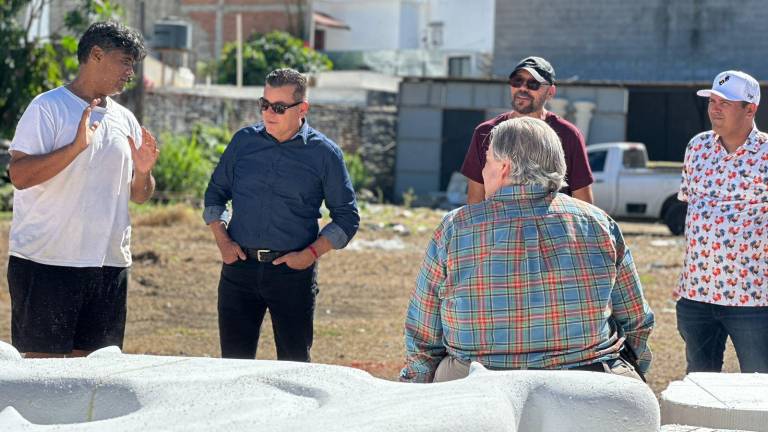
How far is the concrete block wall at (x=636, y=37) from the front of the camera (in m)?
30.0

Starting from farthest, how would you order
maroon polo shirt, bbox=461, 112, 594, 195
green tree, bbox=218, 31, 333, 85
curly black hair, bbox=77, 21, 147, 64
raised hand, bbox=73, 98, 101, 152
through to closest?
green tree, bbox=218, 31, 333, 85, maroon polo shirt, bbox=461, 112, 594, 195, curly black hair, bbox=77, 21, 147, 64, raised hand, bbox=73, 98, 101, 152

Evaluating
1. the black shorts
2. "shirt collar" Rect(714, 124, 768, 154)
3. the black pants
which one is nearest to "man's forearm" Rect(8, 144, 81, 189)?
the black shorts

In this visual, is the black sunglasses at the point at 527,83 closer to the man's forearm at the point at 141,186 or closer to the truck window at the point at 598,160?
the man's forearm at the point at 141,186

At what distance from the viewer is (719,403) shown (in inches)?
154

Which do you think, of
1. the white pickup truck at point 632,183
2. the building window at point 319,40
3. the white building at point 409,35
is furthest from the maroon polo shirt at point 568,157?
the building window at point 319,40

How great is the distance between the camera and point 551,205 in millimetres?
4016

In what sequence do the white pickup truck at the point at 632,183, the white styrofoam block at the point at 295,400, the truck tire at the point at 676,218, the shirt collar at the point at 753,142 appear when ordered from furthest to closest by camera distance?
the white pickup truck at the point at 632,183 → the truck tire at the point at 676,218 → the shirt collar at the point at 753,142 → the white styrofoam block at the point at 295,400

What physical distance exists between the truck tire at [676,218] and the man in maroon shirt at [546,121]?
14.1 metres

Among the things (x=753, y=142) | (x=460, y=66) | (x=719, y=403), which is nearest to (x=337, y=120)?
(x=460, y=66)

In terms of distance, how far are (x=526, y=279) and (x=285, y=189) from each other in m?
1.87

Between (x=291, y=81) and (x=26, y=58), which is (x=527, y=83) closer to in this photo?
(x=291, y=81)

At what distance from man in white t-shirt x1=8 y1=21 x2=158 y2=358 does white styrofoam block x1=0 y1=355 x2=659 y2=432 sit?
1.32m

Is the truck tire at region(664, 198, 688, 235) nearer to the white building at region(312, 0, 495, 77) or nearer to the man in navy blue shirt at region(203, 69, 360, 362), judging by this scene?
the man in navy blue shirt at region(203, 69, 360, 362)

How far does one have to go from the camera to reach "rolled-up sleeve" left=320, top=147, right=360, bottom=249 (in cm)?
557
